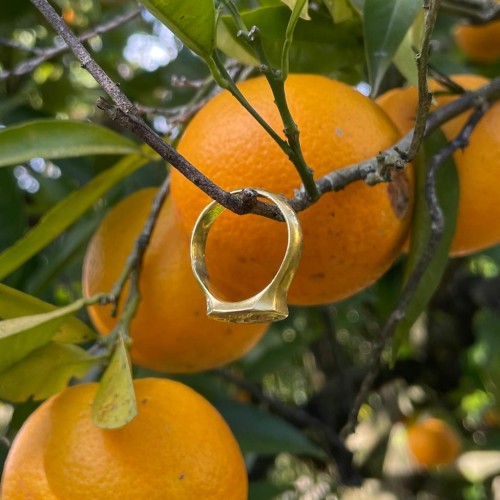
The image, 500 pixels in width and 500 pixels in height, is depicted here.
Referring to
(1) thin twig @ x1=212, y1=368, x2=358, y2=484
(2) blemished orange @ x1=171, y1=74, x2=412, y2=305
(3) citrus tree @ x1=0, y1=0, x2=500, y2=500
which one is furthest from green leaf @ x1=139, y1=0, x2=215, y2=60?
(1) thin twig @ x1=212, y1=368, x2=358, y2=484

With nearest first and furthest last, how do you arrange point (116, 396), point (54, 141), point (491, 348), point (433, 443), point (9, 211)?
point (116, 396) < point (54, 141) < point (9, 211) < point (491, 348) < point (433, 443)

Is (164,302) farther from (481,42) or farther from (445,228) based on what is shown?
(481,42)

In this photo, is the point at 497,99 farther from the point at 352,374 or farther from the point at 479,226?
the point at 352,374

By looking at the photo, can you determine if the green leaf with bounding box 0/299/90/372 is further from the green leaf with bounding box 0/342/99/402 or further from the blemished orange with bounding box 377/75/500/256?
the blemished orange with bounding box 377/75/500/256

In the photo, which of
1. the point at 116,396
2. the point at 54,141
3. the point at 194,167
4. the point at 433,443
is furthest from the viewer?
the point at 433,443

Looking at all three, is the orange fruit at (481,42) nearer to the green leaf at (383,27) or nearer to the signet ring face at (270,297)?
the green leaf at (383,27)

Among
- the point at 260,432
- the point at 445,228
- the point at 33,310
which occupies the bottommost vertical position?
the point at 260,432

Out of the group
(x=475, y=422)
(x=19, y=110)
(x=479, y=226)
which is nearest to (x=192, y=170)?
(x=479, y=226)

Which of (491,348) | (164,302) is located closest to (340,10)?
(164,302)
